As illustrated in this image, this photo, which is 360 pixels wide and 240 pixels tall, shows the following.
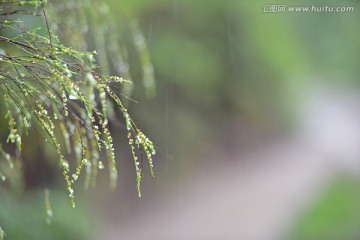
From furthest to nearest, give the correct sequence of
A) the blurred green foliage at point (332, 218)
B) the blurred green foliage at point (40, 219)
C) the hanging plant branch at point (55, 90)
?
the blurred green foliage at point (332, 218), the blurred green foliage at point (40, 219), the hanging plant branch at point (55, 90)

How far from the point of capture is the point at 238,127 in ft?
22.0

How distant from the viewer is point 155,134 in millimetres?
5344

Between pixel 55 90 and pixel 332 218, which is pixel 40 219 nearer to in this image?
pixel 55 90

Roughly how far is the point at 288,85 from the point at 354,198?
1.63 meters

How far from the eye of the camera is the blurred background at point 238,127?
5102 mm

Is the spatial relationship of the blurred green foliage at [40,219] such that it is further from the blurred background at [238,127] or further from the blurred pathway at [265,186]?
the blurred pathway at [265,186]

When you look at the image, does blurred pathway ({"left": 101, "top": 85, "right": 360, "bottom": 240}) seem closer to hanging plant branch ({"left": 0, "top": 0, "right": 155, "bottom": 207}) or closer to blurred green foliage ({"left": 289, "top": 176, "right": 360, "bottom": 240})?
blurred green foliage ({"left": 289, "top": 176, "right": 360, "bottom": 240})

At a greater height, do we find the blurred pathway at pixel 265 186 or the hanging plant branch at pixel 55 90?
the blurred pathway at pixel 265 186

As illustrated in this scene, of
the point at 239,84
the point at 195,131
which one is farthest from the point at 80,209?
the point at 239,84

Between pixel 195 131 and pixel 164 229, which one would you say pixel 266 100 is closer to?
pixel 195 131

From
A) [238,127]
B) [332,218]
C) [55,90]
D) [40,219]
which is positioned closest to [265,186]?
[238,127]

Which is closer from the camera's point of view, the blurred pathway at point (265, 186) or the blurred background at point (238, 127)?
the blurred background at point (238, 127)

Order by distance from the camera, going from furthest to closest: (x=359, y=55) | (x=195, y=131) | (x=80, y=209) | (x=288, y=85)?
(x=359, y=55)
(x=288, y=85)
(x=195, y=131)
(x=80, y=209)

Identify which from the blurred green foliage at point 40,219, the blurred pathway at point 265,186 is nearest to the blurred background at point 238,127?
the blurred pathway at point 265,186
